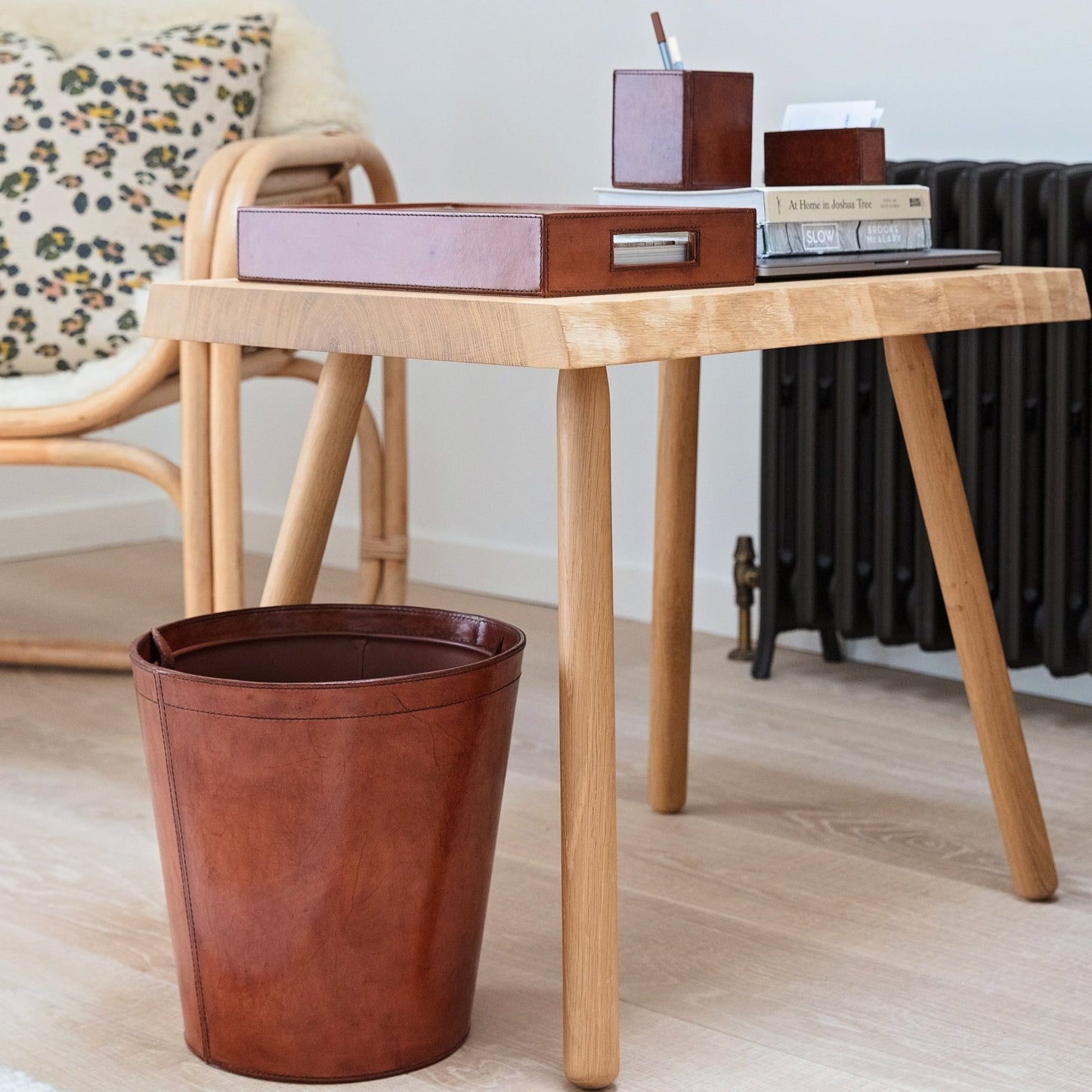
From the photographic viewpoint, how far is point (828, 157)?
4.09 ft

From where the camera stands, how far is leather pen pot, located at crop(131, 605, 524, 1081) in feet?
3.05

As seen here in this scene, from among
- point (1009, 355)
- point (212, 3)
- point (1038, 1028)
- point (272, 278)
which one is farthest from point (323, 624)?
point (212, 3)

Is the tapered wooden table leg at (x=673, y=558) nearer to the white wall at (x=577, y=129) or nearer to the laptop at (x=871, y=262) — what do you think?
the laptop at (x=871, y=262)

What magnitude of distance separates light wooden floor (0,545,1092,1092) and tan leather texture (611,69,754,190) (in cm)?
59

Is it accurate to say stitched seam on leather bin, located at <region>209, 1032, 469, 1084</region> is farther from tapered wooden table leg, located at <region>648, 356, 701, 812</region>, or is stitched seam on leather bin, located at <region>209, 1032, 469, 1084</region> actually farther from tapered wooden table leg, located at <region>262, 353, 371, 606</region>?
tapered wooden table leg, located at <region>648, 356, 701, 812</region>

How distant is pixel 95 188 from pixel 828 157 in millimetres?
Answer: 1063

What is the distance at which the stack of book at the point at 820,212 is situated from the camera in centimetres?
112

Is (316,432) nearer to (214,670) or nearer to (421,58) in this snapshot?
(214,670)

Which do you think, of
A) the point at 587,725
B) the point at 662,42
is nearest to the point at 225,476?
the point at 662,42

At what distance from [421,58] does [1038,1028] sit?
189 cm

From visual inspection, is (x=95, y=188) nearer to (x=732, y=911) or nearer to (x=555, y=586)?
(x=555, y=586)

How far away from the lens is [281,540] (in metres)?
1.18

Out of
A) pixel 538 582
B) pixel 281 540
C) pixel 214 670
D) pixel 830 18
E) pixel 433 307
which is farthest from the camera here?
pixel 538 582

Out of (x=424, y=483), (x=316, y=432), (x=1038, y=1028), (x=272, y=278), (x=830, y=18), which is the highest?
(x=830, y=18)
